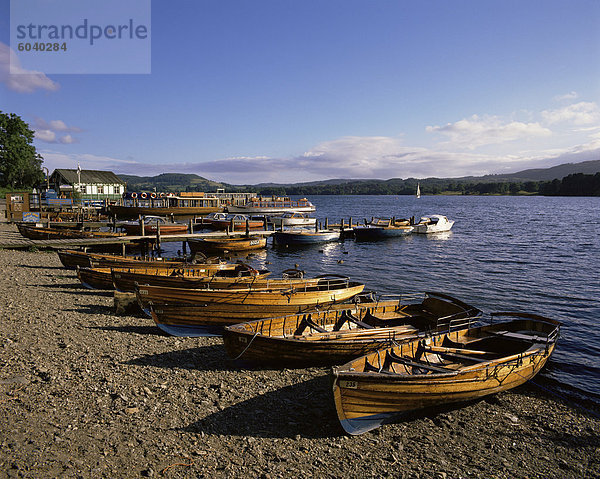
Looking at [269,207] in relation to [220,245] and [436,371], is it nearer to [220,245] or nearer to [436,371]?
[220,245]

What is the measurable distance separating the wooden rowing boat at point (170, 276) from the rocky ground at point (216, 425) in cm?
572

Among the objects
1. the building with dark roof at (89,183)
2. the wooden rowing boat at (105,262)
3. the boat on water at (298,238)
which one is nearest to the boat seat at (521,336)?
the wooden rowing boat at (105,262)

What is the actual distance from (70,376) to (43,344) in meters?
2.88

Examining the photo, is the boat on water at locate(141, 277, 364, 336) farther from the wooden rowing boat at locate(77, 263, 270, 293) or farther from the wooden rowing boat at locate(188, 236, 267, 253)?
the wooden rowing boat at locate(188, 236, 267, 253)

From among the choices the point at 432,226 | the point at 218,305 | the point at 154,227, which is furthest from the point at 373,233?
the point at 218,305

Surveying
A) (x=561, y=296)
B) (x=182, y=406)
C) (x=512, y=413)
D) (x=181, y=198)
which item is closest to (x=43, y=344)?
(x=182, y=406)

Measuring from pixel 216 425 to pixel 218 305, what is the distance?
6116 mm

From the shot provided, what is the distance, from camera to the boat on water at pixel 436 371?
8.55 m

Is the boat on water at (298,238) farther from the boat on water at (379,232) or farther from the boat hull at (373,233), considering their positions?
the boat on water at (379,232)

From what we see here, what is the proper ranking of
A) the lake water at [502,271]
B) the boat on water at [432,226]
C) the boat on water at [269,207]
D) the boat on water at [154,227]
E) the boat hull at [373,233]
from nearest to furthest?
the lake water at [502,271] → the boat on water at [154,227] → the boat hull at [373,233] → the boat on water at [432,226] → the boat on water at [269,207]

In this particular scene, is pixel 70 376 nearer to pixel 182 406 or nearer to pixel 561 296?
pixel 182 406

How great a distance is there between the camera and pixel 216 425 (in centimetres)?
847

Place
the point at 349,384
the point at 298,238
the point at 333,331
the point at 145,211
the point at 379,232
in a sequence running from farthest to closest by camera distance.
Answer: the point at 145,211 → the point at 379,232 → the point at 298,238 → the point at 333,331 → the point at 349,384

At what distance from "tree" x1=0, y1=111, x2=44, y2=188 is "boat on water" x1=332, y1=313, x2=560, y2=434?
89.5 meters
